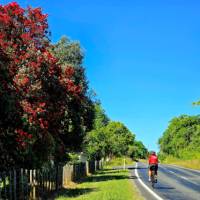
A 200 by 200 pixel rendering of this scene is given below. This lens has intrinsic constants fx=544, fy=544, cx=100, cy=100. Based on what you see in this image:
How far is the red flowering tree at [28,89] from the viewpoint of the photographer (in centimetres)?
1959

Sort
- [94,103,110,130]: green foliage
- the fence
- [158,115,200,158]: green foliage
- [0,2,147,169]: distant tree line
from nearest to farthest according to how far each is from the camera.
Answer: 1. the fence
2. [0,2,147,169]: distant tree line
3. [94,103,110,130]: green foliage
4. [158,115,200,158]: green foliage

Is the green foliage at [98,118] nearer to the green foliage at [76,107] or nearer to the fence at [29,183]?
the green foliage at [76,107]

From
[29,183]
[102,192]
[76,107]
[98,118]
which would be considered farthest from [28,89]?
[98,118]

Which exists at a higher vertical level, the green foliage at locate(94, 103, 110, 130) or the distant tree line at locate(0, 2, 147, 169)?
the green foliage at locate(94, 103, 110, 130)

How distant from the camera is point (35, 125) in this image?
21297 mm

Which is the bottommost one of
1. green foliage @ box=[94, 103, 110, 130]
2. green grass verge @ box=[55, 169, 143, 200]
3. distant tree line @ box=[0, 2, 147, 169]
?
green grass verge @ box=[55, 169, 143, 200]

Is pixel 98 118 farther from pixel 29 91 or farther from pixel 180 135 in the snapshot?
pixel 29 91

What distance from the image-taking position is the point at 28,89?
22.1 metres

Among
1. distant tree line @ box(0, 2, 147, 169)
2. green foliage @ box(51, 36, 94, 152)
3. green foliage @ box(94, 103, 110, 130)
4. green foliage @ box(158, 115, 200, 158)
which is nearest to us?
distant tree line @ box(0, 2, 147, 169)

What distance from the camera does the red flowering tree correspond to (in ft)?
64.3

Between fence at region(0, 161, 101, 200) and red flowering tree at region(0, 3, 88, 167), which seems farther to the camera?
red flowering tree at region(0, 3, 88, 167)

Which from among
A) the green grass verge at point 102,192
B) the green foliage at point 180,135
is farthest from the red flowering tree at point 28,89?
the green foliage at point 180,135

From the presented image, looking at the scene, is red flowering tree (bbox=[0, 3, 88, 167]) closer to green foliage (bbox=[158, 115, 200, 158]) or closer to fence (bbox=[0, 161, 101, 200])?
fence (bbox=[0, 161, 101, 200])

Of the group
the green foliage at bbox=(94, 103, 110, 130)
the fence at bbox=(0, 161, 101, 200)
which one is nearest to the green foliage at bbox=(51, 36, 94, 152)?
the green foliage at bbox=(94, 103, 110, 130)
